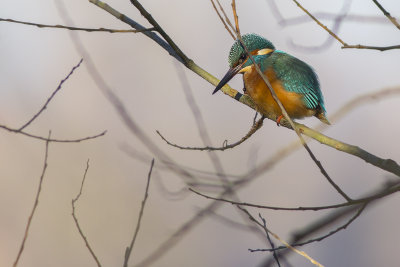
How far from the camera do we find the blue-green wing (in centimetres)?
349

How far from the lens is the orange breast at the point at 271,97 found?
10.6 ft

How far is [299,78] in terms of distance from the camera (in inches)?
140

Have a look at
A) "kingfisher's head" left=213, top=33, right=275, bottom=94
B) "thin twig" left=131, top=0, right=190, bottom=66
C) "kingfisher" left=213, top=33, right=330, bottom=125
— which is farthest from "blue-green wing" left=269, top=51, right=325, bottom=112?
"thin twig" left=131, top=0, right=190, bottom=66

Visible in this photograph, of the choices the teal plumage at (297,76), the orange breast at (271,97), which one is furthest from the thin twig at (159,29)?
the teal plumage at (297,76)

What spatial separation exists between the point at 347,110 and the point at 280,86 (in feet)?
6.16

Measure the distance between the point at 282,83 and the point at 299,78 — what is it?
0.14m

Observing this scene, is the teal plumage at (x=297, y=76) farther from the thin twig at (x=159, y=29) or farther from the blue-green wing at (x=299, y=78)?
the thin twig at (x=159, y=29)

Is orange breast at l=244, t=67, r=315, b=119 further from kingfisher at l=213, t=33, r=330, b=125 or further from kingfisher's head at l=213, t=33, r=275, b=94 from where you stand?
kingfisher's head at l=213, t=33, r=275, b=94

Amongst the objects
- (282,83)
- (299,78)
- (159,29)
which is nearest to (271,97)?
(282,83)

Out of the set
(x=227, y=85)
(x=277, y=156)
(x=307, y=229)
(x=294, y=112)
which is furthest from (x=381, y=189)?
(x=294, y=112)

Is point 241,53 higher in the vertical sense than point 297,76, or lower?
higher

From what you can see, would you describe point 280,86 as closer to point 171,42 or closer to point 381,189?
point 171,42

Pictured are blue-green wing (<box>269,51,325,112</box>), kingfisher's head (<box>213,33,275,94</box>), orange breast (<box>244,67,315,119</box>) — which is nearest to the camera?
orange breast (<box>244,67,315,119</box>)

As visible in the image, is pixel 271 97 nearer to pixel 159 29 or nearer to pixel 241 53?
pixel 241 53
